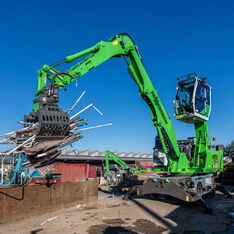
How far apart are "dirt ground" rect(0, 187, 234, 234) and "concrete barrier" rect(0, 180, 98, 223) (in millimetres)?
252

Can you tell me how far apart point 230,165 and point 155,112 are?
41.6 ft

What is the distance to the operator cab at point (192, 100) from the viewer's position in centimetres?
1098

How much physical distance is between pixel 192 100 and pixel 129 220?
595 cm

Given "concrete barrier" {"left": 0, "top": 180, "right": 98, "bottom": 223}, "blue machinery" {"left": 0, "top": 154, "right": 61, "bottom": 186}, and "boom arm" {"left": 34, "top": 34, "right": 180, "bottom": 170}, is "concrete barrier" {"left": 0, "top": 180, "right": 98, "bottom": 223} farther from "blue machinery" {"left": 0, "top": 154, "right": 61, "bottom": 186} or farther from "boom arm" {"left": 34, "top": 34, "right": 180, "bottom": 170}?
"boom arm" {"left": 34, "top": 34, "right": 180, "bottom": 170}

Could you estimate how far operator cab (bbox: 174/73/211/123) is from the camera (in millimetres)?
10977

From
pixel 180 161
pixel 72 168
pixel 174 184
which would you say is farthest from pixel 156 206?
pixel 72 168

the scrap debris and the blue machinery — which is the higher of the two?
the scrap debris

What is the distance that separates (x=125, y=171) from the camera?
15.6 meters

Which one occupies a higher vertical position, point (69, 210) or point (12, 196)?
point (12, 196)

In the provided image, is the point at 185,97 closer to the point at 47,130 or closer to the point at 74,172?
the point at 47,130

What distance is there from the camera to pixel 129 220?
803 cm

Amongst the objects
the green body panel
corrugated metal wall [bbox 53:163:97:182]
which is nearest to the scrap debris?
the green body panel

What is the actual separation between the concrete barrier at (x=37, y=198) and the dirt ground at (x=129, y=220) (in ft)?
0.83

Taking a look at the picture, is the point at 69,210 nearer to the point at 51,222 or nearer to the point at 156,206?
the point at 51,222
